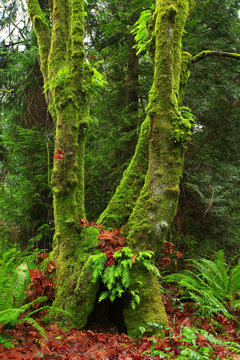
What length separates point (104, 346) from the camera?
2.67 metres

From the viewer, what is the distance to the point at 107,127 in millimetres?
6855

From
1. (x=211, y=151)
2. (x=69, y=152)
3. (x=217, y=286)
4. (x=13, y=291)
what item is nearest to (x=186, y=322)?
(x=217, y=286)

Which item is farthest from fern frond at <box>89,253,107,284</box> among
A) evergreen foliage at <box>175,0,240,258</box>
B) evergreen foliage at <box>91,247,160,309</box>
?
evergreen foliage at <box>175,0,240,258</box>

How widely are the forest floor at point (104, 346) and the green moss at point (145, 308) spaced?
12 cm

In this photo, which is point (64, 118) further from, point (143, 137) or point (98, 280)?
point (98, 280)

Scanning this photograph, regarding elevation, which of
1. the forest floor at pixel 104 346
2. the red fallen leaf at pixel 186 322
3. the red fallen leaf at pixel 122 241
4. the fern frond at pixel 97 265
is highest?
the red fallen leaf at pixel 122 241

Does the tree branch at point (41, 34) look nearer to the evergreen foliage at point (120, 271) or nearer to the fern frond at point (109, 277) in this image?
the evergreen foliage at point (120, 271)

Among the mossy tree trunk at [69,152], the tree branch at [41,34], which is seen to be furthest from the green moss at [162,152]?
the tree branch at [41,34]

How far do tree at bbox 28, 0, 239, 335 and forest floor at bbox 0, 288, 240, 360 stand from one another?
8.8 inches

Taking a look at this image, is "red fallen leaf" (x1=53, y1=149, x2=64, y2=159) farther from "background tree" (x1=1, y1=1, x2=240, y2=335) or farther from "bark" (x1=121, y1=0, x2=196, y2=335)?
"bark" (x1=121, y1=0, x2=196, y2=335)

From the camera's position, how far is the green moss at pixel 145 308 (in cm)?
298

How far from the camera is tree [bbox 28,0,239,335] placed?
3.19m

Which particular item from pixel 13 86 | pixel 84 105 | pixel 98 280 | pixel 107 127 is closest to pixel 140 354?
pixel 98 280

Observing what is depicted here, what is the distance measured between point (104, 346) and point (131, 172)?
240cm
